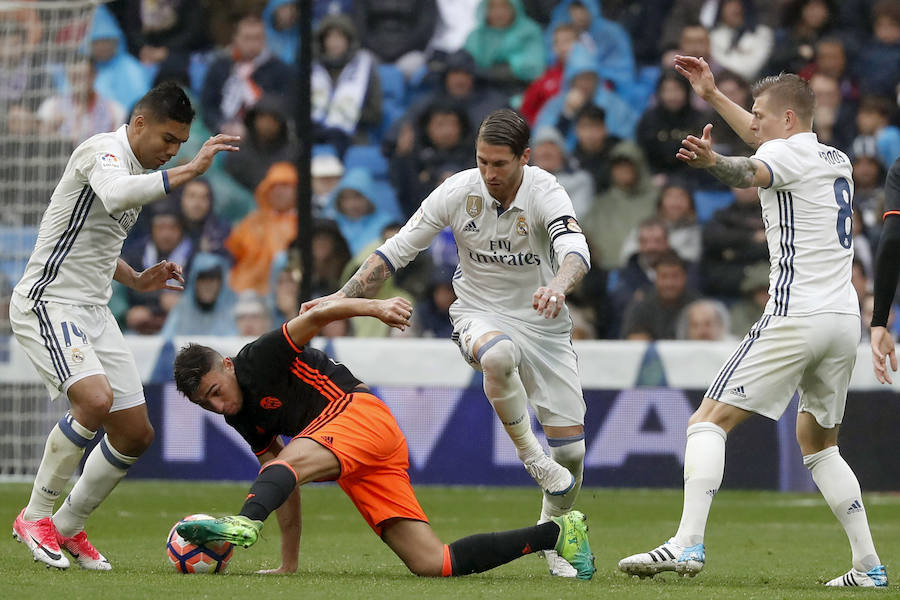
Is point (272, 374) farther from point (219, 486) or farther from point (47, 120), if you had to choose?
point (47, 120)

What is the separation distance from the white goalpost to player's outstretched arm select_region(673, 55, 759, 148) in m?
7.32

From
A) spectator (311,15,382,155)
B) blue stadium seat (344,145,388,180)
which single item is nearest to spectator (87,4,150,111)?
spectator (311,15,382,155)

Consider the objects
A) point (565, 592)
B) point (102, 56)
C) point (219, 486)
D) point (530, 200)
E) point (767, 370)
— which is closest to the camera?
point (565, 592)

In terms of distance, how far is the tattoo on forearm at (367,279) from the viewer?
6.93 m

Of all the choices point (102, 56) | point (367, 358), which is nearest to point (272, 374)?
point (367, 358)

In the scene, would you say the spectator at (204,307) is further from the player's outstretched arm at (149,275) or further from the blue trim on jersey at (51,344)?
the blue trim on jersey at (51,344)

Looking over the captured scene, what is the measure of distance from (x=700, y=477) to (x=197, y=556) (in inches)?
90.4

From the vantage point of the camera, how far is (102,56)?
17062 mm

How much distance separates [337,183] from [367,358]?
3578mm

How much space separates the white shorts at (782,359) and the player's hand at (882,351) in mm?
113

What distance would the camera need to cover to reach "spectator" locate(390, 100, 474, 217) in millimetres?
15031

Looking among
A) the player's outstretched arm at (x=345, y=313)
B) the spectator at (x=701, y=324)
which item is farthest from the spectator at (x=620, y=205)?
the player's outstretched arm at (x=345, y=313)

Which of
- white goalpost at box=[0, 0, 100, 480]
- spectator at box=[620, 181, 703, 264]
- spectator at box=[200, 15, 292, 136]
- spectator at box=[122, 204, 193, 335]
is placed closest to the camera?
white goalpost at box=[0, 0, 100, 480]

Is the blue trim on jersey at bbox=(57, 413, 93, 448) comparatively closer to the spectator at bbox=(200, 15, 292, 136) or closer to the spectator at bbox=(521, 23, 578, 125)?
the spectator at bbox=(521, 23, 578, 125)
